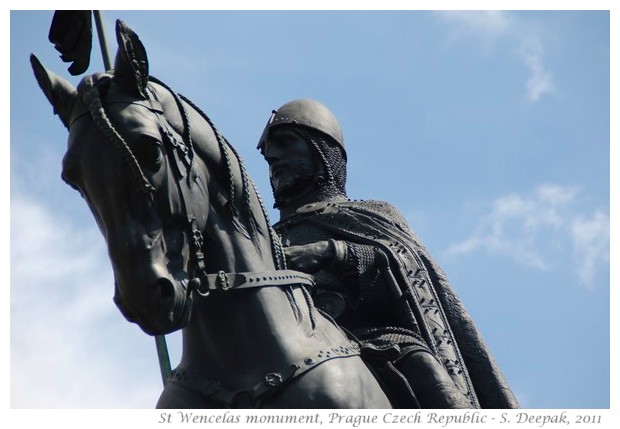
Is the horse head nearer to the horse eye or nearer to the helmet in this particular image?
the horse eye

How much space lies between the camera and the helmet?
458 inches

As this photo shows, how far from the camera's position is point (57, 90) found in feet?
26.7

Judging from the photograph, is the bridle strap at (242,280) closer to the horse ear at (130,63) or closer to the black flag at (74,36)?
the horse ear at (130,63)

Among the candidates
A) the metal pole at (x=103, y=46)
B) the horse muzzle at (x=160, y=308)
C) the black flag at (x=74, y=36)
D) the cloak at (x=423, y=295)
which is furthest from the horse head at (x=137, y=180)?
the cloak at (x=423, y=295)

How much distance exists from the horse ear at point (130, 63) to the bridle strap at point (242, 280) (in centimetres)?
118

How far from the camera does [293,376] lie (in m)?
7.97

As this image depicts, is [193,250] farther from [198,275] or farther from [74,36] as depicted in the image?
[74,36]

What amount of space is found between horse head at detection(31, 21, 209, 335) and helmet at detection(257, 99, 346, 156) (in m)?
3.52

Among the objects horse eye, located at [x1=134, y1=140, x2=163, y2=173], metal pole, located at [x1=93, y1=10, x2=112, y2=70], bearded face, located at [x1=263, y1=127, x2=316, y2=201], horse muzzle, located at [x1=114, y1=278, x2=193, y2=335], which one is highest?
bearded face, located at [x1=263, y1=127, x2=316, y2=201]

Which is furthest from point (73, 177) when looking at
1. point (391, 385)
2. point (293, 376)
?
point (391, 385)

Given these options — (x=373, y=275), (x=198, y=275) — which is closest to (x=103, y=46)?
(x=198, y=275)

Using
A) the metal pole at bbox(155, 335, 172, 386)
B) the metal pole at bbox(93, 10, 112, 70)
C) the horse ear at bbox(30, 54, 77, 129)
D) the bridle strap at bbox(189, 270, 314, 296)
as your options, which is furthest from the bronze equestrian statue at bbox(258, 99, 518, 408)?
the horse ear at bbox(30, 54, 77, 129)
